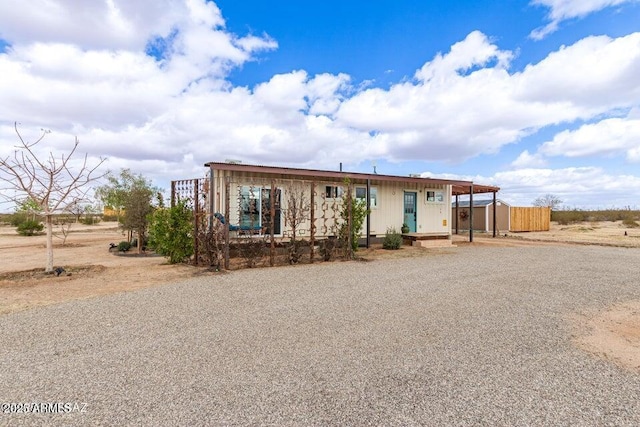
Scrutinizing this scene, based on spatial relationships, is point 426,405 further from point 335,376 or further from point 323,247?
point 323,247

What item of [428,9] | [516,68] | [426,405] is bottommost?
[426,405]

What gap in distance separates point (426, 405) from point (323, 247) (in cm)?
796

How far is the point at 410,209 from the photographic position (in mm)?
15242

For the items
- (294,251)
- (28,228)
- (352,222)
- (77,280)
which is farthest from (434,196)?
(28,228)

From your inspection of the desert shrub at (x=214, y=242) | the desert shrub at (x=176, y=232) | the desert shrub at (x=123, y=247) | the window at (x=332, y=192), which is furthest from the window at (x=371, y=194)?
the desert shrub at (x=123, y=247)

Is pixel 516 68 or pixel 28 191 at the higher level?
pixel 516 68

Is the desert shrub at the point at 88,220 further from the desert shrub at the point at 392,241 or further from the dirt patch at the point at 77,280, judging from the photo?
the desert shrub at the point at 392,241

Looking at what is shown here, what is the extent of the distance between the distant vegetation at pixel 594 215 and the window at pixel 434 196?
2326 cm

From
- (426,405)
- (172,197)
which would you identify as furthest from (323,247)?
(426,405)

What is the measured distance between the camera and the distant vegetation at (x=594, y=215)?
108ft

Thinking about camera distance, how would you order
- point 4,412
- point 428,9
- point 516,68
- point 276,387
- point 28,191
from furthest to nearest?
1. point 516,68
2. point 428,9
3. point 28,191
4. point 276,387
5. point 4,412

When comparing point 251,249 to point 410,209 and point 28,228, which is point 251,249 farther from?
point 28,228

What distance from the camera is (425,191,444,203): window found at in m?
15.7

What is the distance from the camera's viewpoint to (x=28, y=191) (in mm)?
7785
